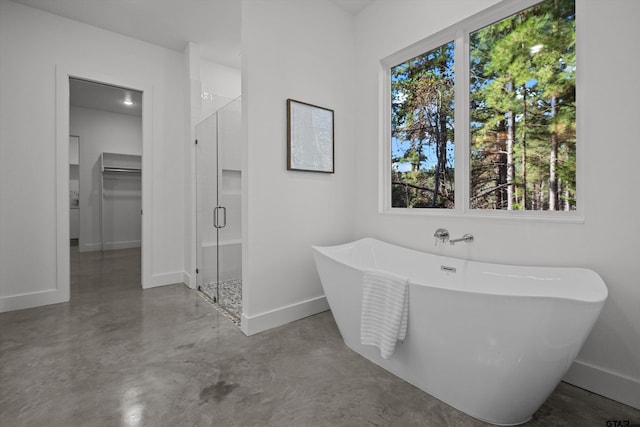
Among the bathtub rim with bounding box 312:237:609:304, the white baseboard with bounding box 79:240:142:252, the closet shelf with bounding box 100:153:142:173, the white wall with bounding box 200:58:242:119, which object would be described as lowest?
the white baseboard with bounding box 79:240:142:252

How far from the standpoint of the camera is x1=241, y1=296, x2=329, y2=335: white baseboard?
227 centimetres

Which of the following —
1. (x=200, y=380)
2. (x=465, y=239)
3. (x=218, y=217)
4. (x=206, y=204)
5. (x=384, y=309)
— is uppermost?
(x=206, y=204)

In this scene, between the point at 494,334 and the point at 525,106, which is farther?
the point at 525,106

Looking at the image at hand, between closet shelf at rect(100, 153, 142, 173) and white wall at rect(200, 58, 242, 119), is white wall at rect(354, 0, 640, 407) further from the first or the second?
closet shelf at rect(100, 153, 142, 173)

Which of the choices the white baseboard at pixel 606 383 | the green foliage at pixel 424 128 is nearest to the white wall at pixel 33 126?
the green foliage at pixel 424 128

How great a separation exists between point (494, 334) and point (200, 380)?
1577 millimetres

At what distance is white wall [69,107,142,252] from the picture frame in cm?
512

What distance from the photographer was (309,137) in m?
2.58

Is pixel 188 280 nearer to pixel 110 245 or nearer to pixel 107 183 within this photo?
pixel 110 245

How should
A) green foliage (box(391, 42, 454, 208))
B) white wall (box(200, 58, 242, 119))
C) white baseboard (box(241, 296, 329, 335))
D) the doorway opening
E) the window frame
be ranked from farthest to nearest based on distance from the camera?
the doorway opening
white wall (box(200, 58, 242, 119))
green foliage (box(391, 42, 454, 208))
white baseboard (box(241, 296, 329, 335))
the window frame

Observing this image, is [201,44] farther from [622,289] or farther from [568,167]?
[622,289]

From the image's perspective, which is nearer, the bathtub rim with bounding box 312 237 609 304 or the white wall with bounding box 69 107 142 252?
the bathtub rim with bounding box 312 237 609 304

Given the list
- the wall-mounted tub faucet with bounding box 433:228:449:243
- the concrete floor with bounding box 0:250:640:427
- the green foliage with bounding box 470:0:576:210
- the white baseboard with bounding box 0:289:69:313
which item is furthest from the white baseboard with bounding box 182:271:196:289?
the green foliage with bounding box 470:0:576:210

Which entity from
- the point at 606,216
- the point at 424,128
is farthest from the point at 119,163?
the point at 606,216
